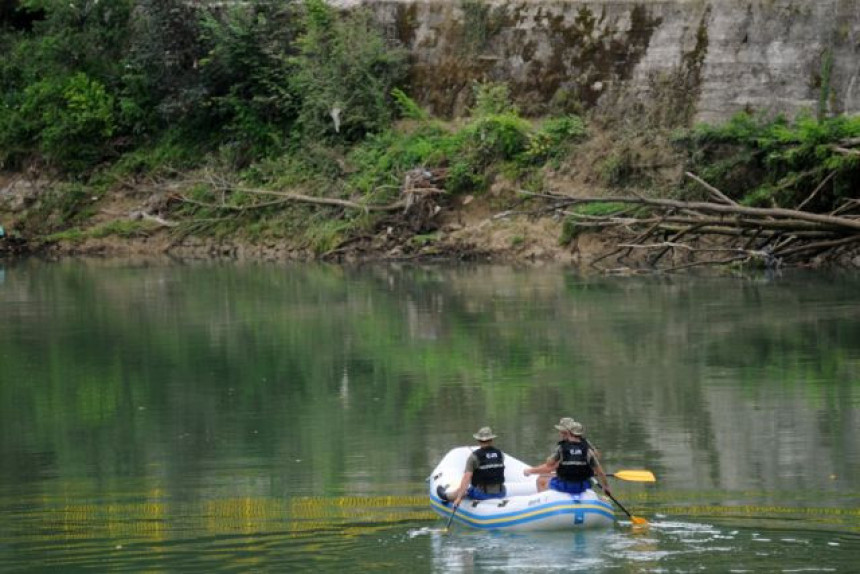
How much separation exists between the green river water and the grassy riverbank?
12.4 ft

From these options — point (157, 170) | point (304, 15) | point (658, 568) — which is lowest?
point (658, 568)

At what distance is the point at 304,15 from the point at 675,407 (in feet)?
86.4

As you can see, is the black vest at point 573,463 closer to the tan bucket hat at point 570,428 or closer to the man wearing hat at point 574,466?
the man wearing hat at point 574,466

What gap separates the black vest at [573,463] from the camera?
15617 millimetres

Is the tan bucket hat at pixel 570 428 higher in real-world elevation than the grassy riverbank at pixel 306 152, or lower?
lower

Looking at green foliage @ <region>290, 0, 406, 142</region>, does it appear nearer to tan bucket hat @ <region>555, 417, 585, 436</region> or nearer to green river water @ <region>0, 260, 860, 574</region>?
green river water @ <region>0, 260, 860, 574</region>

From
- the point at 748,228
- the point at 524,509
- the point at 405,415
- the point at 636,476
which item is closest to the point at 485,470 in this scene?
the point at 524,509

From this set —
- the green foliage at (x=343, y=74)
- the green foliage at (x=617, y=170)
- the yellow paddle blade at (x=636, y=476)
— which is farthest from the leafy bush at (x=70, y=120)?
the yellow paddle blade at (x=636, y=476)

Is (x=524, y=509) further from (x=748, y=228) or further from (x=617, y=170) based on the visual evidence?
(x=617, y=170)

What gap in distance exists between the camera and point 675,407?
2116 centimetres

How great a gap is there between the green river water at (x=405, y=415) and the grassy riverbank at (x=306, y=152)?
3782 millimetres

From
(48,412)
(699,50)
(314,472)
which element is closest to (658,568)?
(314,472)

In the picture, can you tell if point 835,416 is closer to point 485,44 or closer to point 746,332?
point 746,332

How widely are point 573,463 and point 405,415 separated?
581cm
